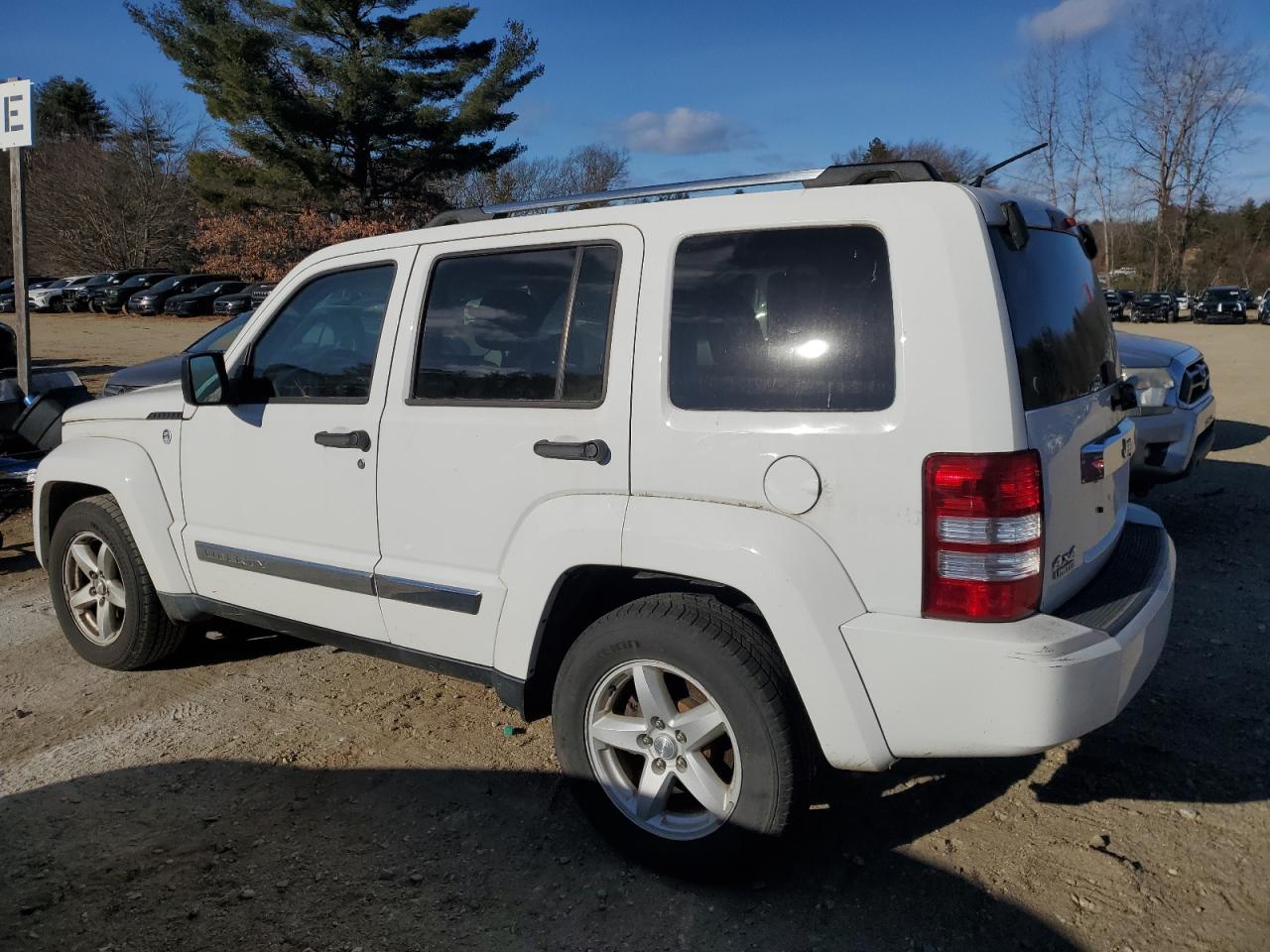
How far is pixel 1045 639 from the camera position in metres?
2.43

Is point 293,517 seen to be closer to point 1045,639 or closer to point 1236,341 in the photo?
point 1045,639

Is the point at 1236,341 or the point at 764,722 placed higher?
the point at 1236,341

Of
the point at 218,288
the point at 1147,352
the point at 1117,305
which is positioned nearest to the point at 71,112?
the point at 218,288

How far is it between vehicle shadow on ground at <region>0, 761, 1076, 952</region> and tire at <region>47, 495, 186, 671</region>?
38.6 inches

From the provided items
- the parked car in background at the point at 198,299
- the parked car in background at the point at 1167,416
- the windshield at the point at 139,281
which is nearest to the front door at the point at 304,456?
the parked car in background at the point at 1167,416

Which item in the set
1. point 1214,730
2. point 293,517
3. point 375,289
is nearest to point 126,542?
point 293,517

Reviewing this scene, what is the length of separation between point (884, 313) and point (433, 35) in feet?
108

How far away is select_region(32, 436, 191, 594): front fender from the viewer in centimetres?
418

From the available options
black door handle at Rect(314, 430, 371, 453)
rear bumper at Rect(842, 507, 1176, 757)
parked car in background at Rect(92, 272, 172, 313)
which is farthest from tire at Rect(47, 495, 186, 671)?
parked car in background at Rect(92, 272, 172, 313)

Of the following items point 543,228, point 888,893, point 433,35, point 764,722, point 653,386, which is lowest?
point 888,893

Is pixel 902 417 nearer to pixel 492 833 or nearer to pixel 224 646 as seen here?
pixel 492 833

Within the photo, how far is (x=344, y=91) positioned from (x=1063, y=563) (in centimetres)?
3272

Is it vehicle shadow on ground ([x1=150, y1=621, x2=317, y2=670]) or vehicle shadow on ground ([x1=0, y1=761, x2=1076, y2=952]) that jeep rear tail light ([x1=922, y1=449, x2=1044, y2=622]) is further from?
vehicle shadow on ground ([x1=150, y1=621, x2=317, y2=670])

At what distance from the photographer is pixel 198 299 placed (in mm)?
34688
